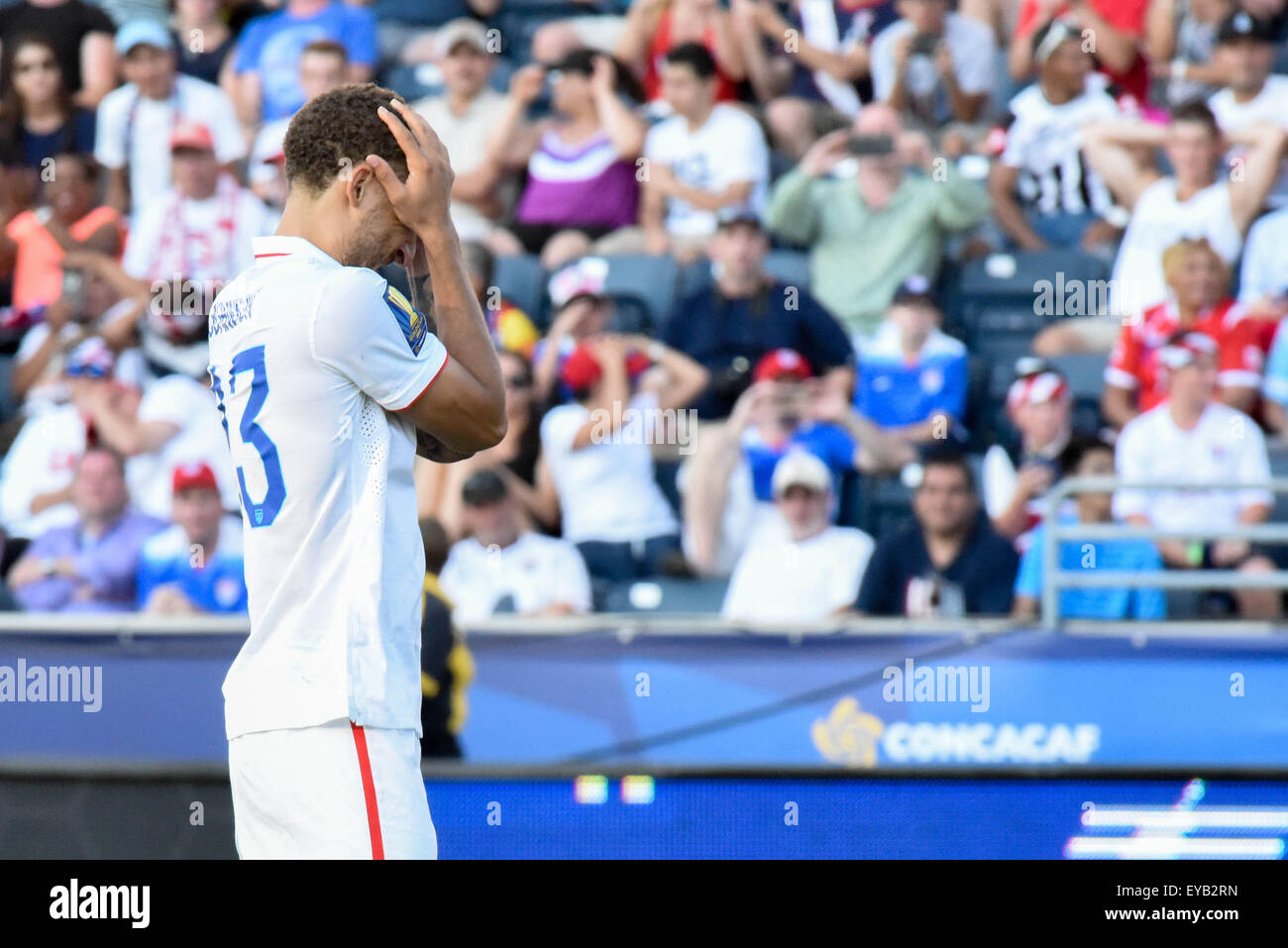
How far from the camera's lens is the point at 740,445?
6.95m

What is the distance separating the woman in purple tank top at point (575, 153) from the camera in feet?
26.6

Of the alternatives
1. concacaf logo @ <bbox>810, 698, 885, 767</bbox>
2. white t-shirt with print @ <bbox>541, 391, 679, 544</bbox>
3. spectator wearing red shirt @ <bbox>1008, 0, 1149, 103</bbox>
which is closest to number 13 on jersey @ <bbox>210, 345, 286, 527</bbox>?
concacaf logo @ <bbox>810, 698, 885, 767</bbox>

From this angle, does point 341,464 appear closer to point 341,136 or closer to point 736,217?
point 341,136

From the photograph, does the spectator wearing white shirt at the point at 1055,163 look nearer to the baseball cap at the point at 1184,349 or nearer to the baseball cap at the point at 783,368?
the baseball cap at the point at 1184,349

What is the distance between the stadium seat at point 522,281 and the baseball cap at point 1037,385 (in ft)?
6.97

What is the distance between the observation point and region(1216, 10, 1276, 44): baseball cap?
7.79 metres

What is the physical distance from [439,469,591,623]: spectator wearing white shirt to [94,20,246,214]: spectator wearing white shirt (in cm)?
259

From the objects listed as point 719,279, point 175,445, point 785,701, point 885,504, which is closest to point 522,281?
point 719,279

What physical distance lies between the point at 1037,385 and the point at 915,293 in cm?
71

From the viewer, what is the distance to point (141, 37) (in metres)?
8.49

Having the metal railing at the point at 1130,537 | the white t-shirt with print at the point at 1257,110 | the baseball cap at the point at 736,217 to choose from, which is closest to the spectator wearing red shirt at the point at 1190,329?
the white t-shirt with print at the point at 1257,110

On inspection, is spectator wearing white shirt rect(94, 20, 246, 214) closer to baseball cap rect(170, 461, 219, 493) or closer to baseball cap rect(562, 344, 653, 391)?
baseball cap rect(170, 461, 219, 493)

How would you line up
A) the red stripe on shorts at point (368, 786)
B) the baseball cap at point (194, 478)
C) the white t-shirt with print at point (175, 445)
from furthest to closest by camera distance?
the white t-shirt with print at point (175, 445) < the baseball cap at point (194, 478) < the red stripe on shorts at point (368, 786)
